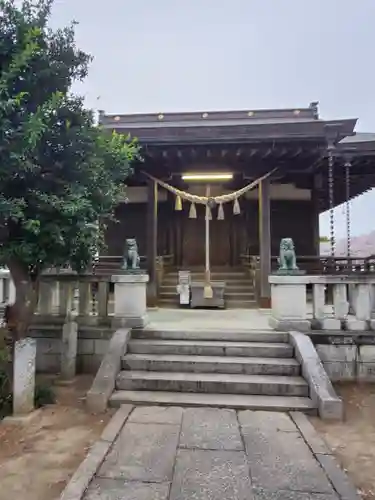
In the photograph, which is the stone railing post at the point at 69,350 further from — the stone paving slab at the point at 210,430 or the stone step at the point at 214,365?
the stone paving slab at the point at 210,430

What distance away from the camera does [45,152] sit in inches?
160

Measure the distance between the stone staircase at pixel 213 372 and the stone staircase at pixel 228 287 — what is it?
3608 millimetres

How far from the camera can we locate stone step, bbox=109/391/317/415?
411cm

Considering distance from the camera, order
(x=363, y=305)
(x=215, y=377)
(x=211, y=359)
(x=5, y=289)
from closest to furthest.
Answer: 1. (x=215, y=377)
2. (x=211, y=359)
3. (x=363, y=305)
4. (x=5, y=289)

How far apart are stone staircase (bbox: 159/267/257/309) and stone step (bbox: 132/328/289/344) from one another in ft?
11.2

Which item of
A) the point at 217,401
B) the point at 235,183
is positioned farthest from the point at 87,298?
the point at 235,183

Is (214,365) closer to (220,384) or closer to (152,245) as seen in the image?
(220,384)

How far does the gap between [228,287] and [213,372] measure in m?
4.86

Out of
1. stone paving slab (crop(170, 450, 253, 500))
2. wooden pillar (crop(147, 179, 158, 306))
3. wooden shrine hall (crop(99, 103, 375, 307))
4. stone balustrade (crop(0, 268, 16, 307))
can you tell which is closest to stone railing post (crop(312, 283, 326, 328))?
wooden shrine hall (crop(99, 103, 375, 307))

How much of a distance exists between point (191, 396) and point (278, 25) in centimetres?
1858

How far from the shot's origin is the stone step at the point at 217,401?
411cm

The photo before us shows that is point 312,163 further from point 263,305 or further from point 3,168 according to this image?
point 3,168

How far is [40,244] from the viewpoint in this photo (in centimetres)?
395

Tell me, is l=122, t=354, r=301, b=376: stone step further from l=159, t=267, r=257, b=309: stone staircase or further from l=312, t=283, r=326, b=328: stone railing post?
l=159, t=267, r=257, b=309: stone staircase
